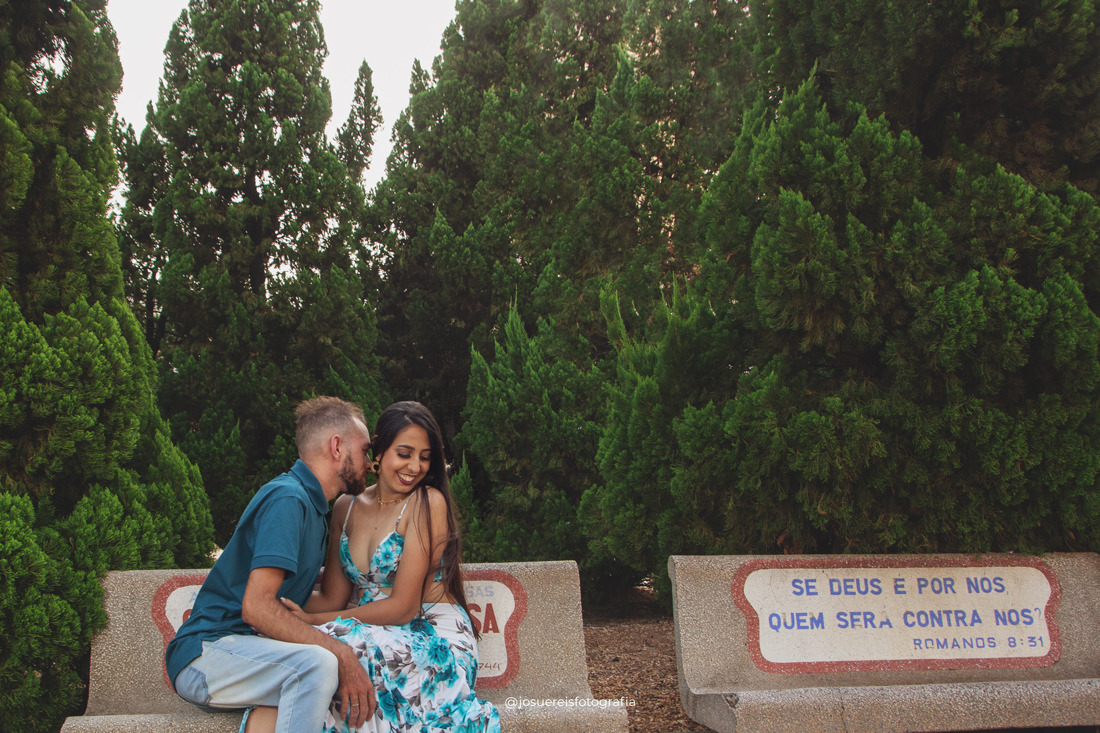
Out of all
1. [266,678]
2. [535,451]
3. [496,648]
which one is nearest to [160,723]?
[266,678]

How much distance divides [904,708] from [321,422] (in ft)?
8.68

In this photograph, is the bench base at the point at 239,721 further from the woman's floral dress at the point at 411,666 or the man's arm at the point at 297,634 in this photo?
the man's arm at the point at 297,634

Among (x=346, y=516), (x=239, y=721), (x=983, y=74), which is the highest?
(x=983, y=74)

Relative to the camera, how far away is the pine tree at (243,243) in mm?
6859

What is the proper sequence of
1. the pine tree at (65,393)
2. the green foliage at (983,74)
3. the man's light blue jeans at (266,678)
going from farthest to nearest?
1. the green foliage at (983,74)
2. the pine tree at (65,393)
3. the man's light blue jeans at (266,678)

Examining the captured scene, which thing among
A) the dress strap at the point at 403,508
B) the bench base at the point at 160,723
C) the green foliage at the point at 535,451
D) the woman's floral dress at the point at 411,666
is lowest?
the bench base at the point at 160,723

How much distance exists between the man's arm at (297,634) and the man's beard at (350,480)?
0.52 metres

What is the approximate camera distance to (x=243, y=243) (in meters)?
7.28

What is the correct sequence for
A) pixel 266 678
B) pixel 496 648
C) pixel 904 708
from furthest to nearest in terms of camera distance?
pixel 496 648, pixel 904 708, pixel 266 678

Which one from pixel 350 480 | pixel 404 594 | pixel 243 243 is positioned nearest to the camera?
pixel 404 594

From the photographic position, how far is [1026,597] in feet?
12.3

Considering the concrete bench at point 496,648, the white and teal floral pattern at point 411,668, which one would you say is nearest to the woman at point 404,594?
the white and teal floral pattern at point 411,668

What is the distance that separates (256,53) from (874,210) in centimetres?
645

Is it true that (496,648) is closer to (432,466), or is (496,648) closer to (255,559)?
(432,466)
